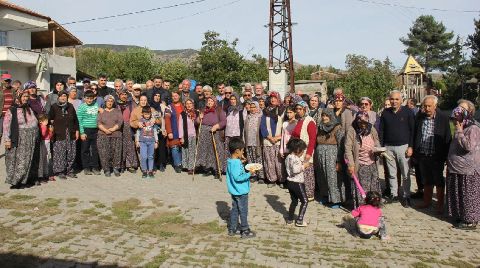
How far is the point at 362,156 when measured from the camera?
7.16 meters

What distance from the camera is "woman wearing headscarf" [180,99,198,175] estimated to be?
32.6ft

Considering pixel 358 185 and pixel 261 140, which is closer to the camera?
pixel 358 185

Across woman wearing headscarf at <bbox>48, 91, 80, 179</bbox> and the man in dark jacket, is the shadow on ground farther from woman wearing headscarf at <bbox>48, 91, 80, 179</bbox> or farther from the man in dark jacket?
the man in dark jacket

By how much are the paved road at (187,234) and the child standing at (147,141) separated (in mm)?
1074

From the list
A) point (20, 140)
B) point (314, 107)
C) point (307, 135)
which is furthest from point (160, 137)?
point (307, 135)

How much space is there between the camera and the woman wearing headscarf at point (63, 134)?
899 cm

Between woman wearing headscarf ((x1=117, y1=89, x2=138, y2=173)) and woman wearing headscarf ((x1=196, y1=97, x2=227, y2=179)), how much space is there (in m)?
1.45

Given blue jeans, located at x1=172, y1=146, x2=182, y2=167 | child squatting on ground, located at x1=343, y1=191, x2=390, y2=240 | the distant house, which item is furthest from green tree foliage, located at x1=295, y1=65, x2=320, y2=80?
child squatting on ground, located at x1=343, y1=191, x2=390, y2=240

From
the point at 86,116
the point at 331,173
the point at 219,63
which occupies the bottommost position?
the point at 331,173

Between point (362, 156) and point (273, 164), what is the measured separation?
7.49 feet

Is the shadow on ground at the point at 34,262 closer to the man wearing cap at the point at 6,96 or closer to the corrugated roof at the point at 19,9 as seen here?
the man wearing cap at the point at 6,96

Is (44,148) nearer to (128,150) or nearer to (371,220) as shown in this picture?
(128,150)

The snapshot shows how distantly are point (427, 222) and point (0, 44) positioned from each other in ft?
86.8

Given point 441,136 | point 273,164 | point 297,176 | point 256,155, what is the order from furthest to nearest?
1. point 256,155
2. point 273,164
3. point 441,136
4. point 297,176
